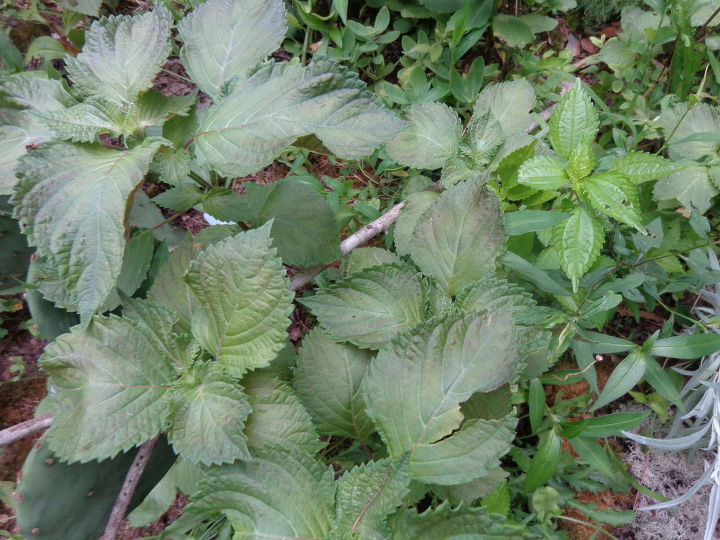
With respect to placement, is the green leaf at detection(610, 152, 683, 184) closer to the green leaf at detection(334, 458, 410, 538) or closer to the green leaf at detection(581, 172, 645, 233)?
the green leaf at detection(581, 172, 645, 233)

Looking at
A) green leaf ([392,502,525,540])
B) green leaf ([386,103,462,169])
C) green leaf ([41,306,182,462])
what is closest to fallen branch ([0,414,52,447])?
green leaf ([41,306,182,462])

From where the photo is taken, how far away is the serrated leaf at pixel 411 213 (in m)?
1.49

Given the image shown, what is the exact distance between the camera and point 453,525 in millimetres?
953

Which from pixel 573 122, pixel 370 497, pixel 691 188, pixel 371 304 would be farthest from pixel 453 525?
pixel 691 188

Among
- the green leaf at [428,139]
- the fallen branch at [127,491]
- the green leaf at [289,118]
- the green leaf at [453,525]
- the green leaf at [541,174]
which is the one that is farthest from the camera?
the green leaf at [428,139]

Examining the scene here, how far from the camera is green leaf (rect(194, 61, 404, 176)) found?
1.04 metres


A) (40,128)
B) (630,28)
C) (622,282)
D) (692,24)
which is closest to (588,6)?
(630,28)

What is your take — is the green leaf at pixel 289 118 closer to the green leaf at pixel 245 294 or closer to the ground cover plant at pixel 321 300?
the ground cover plant at pixel 321 300

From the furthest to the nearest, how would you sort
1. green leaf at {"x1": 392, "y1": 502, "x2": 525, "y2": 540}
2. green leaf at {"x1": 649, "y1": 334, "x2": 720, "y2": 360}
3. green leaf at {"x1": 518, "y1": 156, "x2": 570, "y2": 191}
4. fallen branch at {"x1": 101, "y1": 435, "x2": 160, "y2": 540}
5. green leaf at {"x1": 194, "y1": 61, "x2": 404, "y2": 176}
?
green leaf at {"x1": 649, "y1": 334, "x2": 720, "y2": 360} < green leaf at {"x1": 518, "y1": 156, "x2": 570, "y2": 191} < fallen branch at {"x1": 101, "y1": 435, "x2": 160, "y2": 540} < green leaf at {"x1": 194, "y1": 61, "x2": 404, "y2": 176} < green leaf at {"x1": 392, "y1": 502, "x2": 525, "y2": 540}

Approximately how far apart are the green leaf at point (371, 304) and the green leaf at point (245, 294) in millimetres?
186

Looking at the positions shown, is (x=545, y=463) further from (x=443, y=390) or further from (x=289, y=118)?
(x=289, y=118)

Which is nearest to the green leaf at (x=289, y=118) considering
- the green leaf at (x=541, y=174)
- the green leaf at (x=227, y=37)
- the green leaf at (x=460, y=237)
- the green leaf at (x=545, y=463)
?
the green leaf at (x=227, y=37)

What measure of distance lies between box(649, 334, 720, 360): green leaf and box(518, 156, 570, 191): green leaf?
0.58 meters

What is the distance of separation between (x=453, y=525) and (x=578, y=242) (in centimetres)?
72
